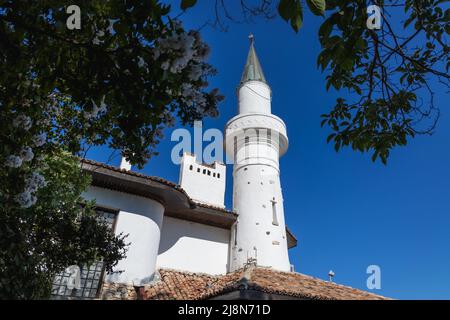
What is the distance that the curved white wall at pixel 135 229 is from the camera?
10.7 m

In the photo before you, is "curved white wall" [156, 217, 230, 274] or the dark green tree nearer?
the dark green tree

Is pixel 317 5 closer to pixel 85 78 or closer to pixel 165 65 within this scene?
pixel 165 65

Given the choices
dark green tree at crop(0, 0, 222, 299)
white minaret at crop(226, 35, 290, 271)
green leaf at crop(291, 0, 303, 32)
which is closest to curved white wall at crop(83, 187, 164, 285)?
white minaret at crop(226, 35, 290, 271)

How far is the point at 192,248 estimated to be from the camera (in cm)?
1382

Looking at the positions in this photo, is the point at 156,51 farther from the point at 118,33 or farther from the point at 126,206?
the point at 126,206

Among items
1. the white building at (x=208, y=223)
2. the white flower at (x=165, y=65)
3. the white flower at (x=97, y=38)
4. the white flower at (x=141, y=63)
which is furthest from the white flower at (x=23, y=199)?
the white building at (x=208, y=223)

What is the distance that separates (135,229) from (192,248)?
3.34 meters

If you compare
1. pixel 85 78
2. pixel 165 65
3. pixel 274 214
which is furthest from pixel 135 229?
pixel 165 65

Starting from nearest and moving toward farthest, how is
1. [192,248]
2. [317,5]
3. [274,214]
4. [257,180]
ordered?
[317,5], [192,248], [274,214], [257,180]

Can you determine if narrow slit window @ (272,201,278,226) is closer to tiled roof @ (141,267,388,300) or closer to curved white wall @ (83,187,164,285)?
tiled roof @ (141,267,388,300)

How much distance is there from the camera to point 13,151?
379cm

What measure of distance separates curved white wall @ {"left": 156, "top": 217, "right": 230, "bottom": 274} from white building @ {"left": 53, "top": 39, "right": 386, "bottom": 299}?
0.04 meters

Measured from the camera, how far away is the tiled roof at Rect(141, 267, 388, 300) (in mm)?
9375
